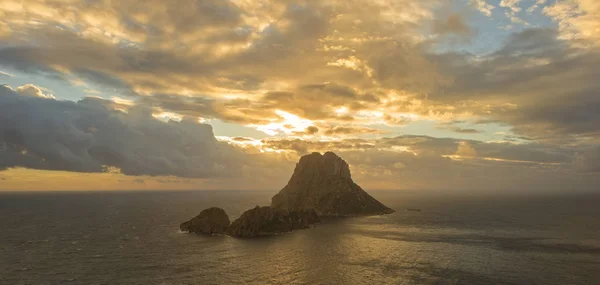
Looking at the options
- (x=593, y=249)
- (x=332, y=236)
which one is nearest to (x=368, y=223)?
(x=332, y=236)

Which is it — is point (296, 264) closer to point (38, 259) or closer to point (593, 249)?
point (38, 259)

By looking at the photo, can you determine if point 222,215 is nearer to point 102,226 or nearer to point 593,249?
point 102,226

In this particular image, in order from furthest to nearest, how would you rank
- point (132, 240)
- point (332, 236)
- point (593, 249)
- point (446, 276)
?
point (332, 236)
point (132, 240)
point (593, 249)
point (446, 276)

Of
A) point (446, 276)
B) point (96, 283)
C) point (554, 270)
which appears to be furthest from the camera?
point (554, 270)

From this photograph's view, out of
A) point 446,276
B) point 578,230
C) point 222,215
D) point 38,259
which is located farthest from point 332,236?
point 578,230

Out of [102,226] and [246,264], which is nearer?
[246,264]

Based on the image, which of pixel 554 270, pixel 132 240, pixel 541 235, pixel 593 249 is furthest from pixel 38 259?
pixel 541 235

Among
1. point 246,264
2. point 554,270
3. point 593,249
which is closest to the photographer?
point 554,270

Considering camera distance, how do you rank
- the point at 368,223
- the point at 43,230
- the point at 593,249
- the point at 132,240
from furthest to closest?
the point at 368,223 < the point at 43,230 < the point at 132,240 < the point at 593,249

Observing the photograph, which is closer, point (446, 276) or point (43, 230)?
point (446, 276)
